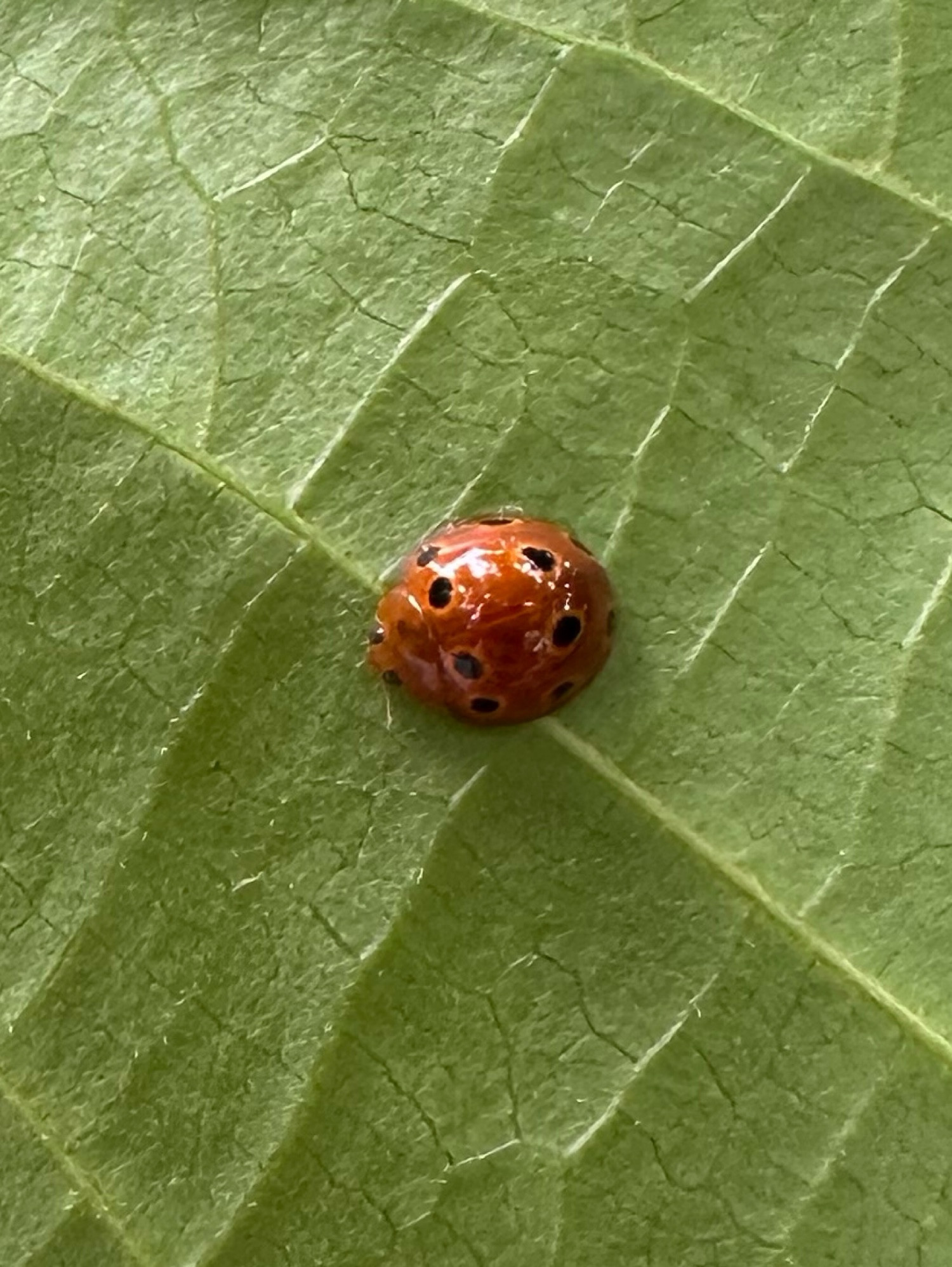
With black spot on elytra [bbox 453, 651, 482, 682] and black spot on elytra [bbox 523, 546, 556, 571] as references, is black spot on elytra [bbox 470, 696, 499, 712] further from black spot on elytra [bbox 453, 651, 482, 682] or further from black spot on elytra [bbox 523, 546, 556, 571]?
black spot on elytra [bbox 523, 546, 556, 571]

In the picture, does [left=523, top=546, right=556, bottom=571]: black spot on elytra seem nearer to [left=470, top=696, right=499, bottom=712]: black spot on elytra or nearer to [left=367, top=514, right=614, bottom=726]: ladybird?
[left=367, top=514, right=614, bottom=726]: ladybird

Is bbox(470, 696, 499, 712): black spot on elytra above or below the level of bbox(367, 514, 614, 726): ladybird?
below

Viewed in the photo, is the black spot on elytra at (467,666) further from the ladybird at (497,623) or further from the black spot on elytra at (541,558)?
the black spot on elytra at (541,558)

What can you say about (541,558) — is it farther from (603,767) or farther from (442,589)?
(603,767)

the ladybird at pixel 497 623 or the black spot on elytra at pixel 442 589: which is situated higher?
the black spot on elytra at pixel 442 589

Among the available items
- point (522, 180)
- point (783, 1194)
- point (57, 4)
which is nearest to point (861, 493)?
point (522, 180)

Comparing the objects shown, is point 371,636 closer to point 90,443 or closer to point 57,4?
point 90,443

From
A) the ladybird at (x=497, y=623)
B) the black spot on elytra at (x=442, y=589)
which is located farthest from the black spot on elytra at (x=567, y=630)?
the black spot on elytra at (x=442, y=589)

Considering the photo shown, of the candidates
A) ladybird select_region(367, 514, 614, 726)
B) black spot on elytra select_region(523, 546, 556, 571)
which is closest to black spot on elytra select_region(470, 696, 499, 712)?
ladybird select_region(367, 514, 614, 726)
